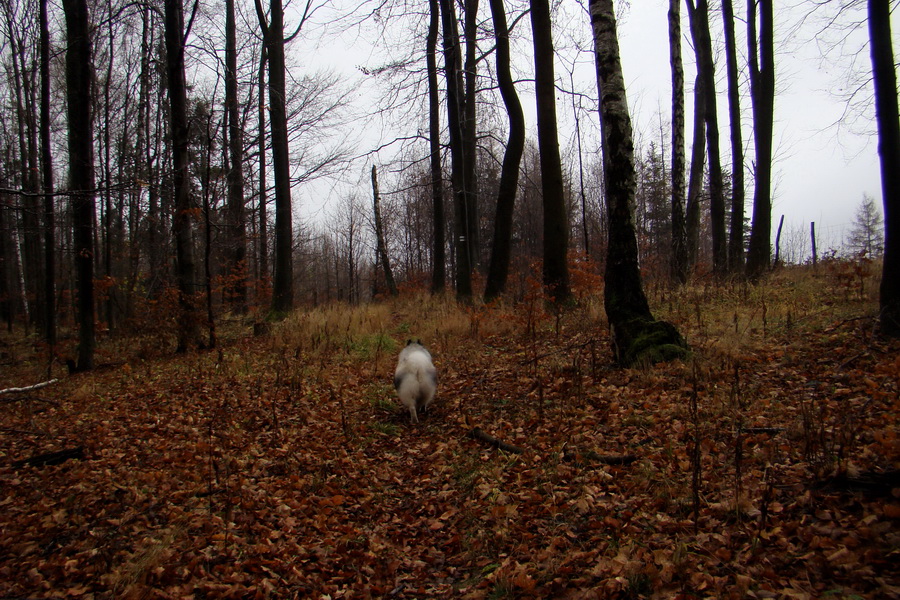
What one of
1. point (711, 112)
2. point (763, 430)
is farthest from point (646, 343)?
point (711, 112)

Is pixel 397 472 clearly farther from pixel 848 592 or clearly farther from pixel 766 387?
pixel 766 387

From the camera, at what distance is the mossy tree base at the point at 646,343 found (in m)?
5.83

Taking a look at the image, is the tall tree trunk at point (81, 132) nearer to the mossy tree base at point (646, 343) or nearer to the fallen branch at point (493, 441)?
the fallen branch at point (493, 441)

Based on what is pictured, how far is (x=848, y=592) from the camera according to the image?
2.20 meters

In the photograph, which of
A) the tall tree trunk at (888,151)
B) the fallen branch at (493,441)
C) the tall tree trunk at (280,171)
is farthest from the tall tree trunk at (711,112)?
the tall tree trunk at (280,171)

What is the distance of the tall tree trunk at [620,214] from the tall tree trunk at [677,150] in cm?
627

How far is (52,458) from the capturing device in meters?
5.04

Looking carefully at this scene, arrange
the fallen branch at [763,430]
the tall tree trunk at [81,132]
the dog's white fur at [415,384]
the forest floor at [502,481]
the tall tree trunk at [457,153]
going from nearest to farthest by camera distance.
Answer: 1. the forest floor at [502,481]
2. the fallen branch at [763,430]
3. the dog's white fur at [415,384]
4. the tall tree trunk at [81,132]
5. the tall tree trunk at [457,153]

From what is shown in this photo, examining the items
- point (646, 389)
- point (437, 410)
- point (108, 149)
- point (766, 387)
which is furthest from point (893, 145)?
point (108, 149)

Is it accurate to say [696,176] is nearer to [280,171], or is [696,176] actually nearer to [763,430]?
[280,171]

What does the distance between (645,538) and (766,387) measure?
2.74 m

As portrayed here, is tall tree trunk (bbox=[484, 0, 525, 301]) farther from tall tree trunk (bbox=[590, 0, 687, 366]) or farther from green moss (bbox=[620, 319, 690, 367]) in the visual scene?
green moss (bbox=[620, 319, 690, 367])

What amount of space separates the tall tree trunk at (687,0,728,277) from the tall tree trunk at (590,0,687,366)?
8.62 metres

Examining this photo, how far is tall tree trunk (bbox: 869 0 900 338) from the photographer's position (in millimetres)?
5203
